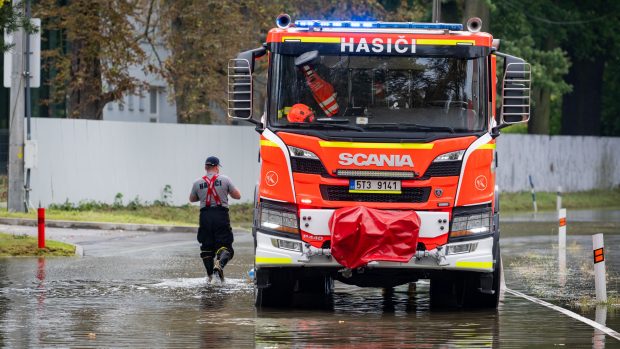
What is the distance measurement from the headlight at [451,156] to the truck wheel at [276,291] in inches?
80.1

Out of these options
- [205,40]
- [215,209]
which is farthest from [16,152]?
[215,209]

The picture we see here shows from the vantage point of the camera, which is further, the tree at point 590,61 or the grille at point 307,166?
the tree at point 590,61

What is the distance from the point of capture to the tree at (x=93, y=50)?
37.8m

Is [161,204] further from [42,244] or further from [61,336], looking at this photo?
[61,336]

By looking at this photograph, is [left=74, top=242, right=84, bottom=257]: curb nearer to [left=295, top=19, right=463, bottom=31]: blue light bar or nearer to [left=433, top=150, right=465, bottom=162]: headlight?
[left=295, top=19, right=463, bottom=31]: blue light bar

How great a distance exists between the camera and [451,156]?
15039 mm

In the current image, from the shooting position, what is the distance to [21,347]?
12.1 metres

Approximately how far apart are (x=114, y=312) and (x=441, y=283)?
3863 millimetres

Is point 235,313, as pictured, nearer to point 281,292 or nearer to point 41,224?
point 281,292

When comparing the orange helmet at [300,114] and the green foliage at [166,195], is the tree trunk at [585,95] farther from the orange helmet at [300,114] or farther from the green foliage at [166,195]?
the orange helmet at [300,114]

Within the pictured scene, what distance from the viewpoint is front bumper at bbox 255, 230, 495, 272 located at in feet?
49.2

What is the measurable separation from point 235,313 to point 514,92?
365 cm

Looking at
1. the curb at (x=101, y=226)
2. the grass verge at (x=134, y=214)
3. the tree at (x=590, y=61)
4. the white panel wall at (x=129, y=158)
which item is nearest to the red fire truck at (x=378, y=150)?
the curb at (x=101, y=226)

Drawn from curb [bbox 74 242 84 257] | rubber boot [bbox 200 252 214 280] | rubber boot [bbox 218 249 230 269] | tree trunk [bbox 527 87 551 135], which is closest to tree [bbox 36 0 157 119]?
curb [bbox 74 242 84 257]
